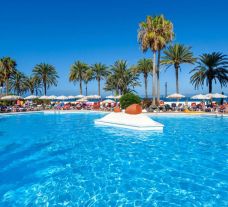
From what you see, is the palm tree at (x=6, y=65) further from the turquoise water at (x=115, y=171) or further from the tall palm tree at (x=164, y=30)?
the turquoise water at (x=115, y=171)

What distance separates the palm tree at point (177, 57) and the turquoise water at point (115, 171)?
2677 cm

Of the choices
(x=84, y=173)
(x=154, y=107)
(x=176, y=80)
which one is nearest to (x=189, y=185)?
(x=84, y=173)

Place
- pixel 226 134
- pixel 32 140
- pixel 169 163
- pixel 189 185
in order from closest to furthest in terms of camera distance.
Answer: pixel 189 185 < pixel 169 163 < pixel 32 140 < pixel 226 134

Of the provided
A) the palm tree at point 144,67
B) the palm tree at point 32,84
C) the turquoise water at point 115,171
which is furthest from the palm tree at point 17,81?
the turquoise water at point 115,171

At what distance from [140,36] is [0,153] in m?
28.2

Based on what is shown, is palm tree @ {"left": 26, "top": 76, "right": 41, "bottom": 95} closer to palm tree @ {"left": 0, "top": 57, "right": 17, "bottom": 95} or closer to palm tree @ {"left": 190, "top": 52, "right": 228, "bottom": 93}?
palm tree @ {"left": 0, "top": 57, "right": 17, "bottom": 95}

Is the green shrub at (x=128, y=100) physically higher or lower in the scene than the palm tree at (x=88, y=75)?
lower

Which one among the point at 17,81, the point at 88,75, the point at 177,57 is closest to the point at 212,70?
the point at 177,57

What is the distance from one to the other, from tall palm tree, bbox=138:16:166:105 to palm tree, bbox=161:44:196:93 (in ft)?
24.3

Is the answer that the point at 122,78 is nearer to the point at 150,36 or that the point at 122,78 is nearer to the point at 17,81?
the point at 150,36

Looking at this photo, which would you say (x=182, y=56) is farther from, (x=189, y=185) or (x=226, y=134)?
(x=189, y=185)

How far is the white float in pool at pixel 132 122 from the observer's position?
19.9 meters

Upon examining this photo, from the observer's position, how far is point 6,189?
26.8 feet

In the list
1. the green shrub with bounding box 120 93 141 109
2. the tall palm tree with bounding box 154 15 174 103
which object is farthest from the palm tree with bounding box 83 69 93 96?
the tall palm tree with bounding box 154 15 174 103
